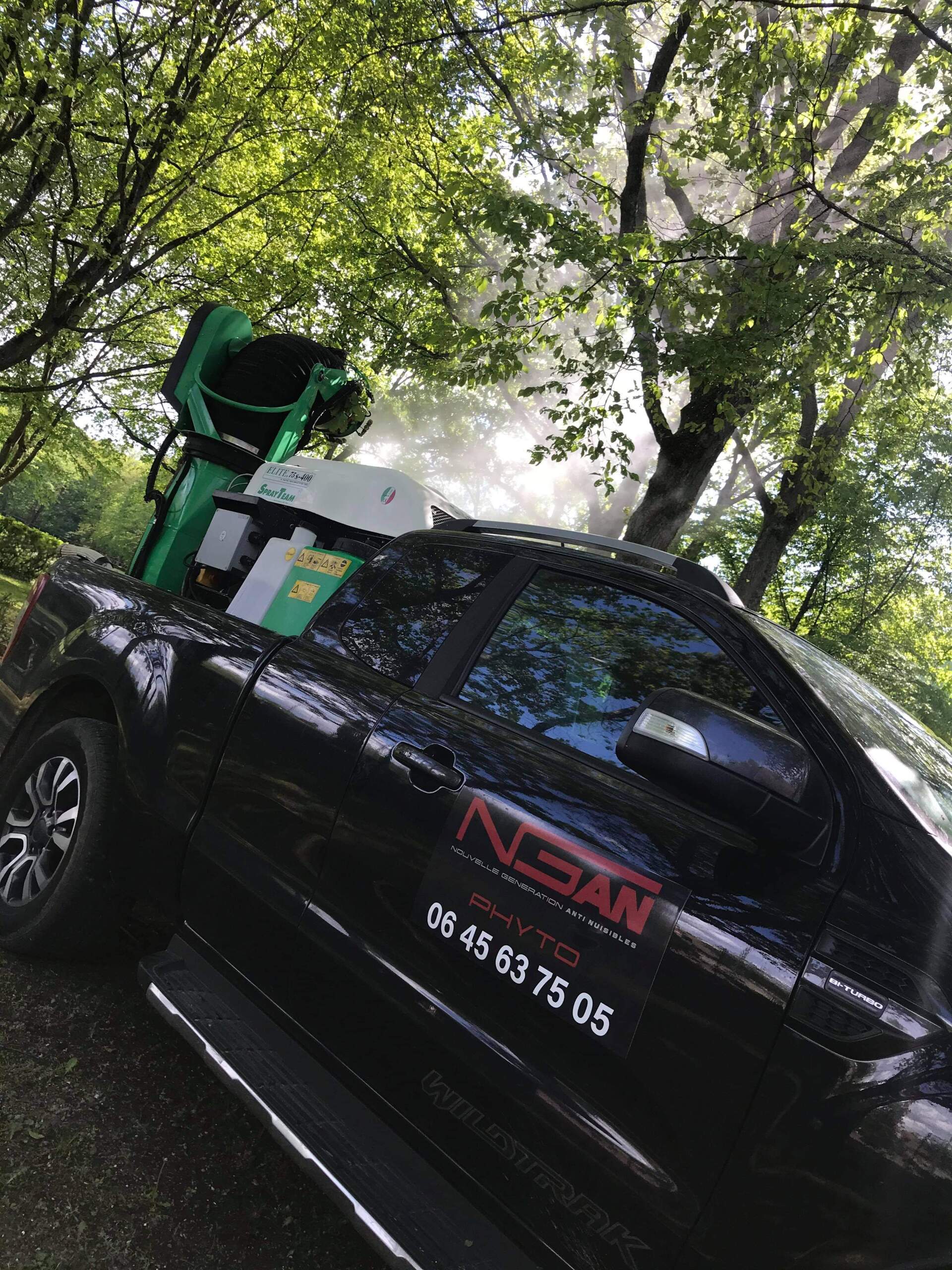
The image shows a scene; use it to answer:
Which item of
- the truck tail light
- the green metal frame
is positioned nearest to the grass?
the green metal frame

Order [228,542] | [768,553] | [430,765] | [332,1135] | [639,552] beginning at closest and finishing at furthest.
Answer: [332,1135] < [430,765] < [639,552] < [228,542] < [768,553]

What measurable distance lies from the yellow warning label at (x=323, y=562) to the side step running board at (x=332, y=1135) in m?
1.67

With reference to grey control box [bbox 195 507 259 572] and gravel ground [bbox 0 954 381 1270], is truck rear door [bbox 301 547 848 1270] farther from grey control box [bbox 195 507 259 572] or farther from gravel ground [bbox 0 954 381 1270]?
grey control box [bbox 195 507 259 572]

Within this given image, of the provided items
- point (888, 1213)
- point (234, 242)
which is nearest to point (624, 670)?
point (888, 1213)

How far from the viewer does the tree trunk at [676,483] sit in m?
8.33

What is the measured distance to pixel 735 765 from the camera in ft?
5.60

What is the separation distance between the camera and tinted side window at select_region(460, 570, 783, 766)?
7.07 feet

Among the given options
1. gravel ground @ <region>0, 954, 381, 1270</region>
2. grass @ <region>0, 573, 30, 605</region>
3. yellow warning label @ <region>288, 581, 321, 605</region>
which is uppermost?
yellow warning label @ <region>288, 581, 321, 605</region>

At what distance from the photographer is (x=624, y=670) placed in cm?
223

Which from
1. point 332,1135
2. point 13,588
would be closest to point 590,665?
point 332,1135

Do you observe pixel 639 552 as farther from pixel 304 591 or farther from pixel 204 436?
pixel 204 436

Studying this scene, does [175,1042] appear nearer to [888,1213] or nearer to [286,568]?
[286,568]

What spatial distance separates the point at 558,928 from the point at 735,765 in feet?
1.80

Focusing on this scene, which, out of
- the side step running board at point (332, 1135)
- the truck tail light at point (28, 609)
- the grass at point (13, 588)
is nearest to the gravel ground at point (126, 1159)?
the side step running board at point (332, 1135)
